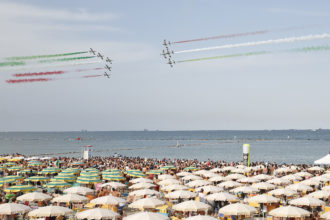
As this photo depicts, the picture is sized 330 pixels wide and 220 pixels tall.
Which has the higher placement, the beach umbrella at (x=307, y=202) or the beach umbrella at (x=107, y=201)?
the beach umbrella at (x=307, y=202)

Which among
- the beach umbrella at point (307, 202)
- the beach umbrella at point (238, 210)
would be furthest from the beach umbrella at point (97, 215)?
the beach umbrella at point (307, 202)

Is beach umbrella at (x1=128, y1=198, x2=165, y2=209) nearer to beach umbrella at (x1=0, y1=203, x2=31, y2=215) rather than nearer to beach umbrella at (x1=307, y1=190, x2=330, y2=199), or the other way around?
beach umbrella at (x1=0, y1=203, x2=31, y2=215)

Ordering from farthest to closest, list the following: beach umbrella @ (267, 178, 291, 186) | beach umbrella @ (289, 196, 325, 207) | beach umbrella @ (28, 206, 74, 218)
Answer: beach umbrella @ (267, 178, 291, 186)
beach umbrella @ (289, 196, 325, 207)
beach umbrella @ (28, 206, 74, 218)

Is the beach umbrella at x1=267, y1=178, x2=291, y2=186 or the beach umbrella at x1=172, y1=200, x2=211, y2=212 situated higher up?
the beach umbrella at x1=267, y1=178, x2=291, y2=186

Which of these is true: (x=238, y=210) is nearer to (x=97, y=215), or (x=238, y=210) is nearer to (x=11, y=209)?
(x=97, y=215)

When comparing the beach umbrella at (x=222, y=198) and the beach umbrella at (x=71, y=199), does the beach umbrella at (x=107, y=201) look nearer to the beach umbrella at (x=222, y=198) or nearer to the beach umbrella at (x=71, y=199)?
the beach umbrella at (x=71, y=199)

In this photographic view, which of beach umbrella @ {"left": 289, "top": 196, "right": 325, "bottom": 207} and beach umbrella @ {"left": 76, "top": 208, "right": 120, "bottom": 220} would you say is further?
beach umbrella @ {"left": 289, "top": 196, "right": 325, "bottom": 207}

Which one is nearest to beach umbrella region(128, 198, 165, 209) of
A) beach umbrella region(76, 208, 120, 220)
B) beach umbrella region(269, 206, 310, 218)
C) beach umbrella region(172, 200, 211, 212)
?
beach umbrella region(172, 200, 211, 212)

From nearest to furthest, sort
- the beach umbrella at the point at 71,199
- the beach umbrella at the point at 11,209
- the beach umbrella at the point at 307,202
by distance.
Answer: the beach umbrella at the point at 11,209 → the beach umbrella at the point at 307,202 → the beach umbrella at the point at 71,199

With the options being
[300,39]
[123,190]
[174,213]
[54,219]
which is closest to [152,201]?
[174,213]

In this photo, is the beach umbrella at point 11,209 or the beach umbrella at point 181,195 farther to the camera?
the beach umbrella at point 181,195

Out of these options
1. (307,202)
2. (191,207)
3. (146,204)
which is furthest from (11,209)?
(307,202)
